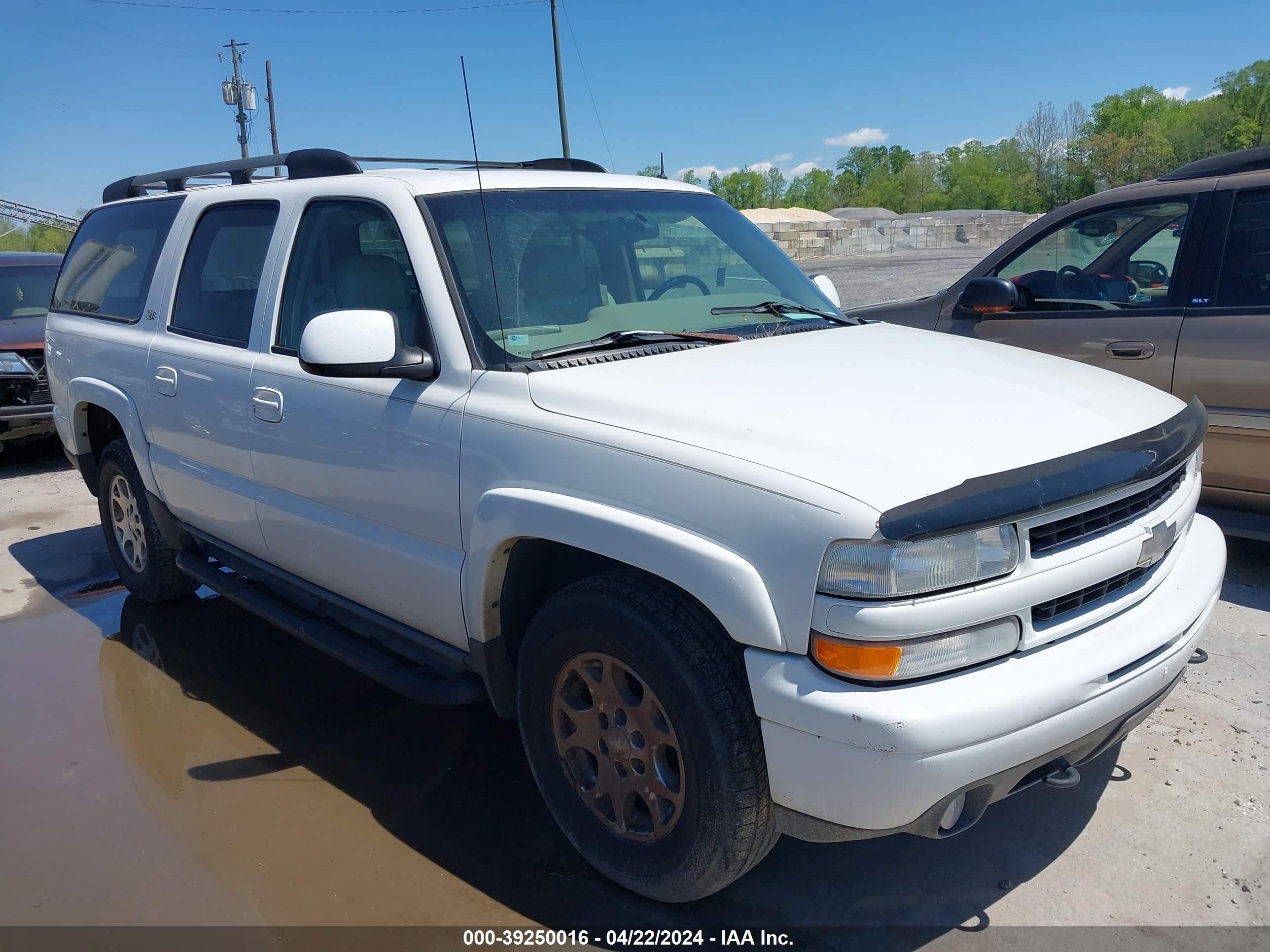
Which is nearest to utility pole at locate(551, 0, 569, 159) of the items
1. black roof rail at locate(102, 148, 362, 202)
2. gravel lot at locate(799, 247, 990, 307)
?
gravel lot at locate(799, 247, 990, 307)

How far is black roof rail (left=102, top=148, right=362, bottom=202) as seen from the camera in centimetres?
375

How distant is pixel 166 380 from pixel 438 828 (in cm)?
228

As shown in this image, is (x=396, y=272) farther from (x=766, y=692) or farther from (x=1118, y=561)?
(x=1118, y=561)

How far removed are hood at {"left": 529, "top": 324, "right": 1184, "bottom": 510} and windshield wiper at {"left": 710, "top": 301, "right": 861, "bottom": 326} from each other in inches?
10.2

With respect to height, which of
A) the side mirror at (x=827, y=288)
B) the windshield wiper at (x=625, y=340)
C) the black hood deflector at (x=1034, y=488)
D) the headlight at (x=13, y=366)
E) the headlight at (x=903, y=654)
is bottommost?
the headlight at (x=13, y=366)

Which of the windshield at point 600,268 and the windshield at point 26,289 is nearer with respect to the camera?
the windshield at point 600,268

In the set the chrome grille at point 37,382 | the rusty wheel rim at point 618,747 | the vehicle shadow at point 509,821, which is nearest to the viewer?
the rusty wheel rim at point 618,747

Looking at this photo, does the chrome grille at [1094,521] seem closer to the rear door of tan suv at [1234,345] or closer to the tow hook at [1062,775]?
the tow hook at [1062,775]

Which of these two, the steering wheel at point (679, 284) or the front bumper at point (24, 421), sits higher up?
the steering wheel at point (679, 284)

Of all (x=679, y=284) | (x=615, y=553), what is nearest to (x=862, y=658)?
(x=615, y=553)

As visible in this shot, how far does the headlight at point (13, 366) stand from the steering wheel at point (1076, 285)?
7707 millimetres

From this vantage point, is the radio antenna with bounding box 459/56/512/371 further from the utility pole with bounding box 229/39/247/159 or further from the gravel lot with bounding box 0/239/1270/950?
the utility pole with bounding box 229/39/247/159

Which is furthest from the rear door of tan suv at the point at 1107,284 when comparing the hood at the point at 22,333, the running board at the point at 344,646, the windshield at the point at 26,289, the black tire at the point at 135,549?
the windshield at the point at 26,289

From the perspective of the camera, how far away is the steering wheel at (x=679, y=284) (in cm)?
349
